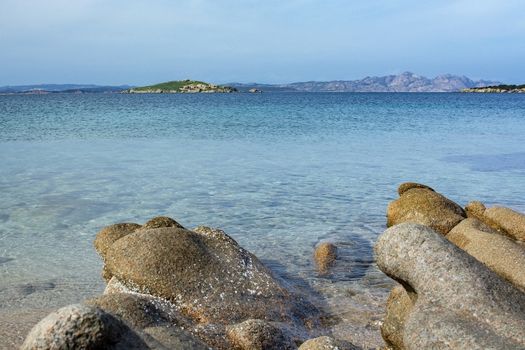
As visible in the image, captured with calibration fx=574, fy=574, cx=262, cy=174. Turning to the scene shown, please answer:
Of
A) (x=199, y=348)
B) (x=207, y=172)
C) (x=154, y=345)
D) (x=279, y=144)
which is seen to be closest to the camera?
(x=154, y=345)

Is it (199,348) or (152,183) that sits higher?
(199,348)

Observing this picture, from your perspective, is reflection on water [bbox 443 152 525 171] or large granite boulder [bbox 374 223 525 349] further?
reflection on water [bbox 443 152 525 171]

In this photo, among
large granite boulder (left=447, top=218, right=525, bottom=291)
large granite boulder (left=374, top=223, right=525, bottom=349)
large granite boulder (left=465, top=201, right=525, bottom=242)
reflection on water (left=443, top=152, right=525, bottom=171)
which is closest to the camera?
large granite boulder (left=374, top=223, right=525, bottom=349)

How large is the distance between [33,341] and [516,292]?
445cm

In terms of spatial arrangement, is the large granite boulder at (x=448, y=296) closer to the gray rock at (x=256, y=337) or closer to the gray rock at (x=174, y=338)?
the gray rock at (x=256, y=337)

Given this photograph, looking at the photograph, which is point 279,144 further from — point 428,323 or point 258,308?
point 428,323

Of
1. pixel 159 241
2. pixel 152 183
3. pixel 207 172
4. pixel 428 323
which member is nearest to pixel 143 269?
pixel 159 241

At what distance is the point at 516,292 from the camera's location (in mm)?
5668

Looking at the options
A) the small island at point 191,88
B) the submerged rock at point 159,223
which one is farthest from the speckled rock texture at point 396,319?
the small island at point 191,88

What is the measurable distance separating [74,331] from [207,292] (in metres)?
3.90

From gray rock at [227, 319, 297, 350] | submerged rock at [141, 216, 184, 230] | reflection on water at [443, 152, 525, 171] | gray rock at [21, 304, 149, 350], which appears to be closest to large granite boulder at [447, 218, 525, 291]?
gray rock at [227, 319, 297, 350]

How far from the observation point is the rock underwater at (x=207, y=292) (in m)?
6.11

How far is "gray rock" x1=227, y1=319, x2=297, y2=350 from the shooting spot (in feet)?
19.7

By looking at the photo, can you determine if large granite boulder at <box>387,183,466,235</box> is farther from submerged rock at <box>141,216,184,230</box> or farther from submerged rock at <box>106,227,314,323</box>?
submerged rock at <box>141,216,184,230</box>
